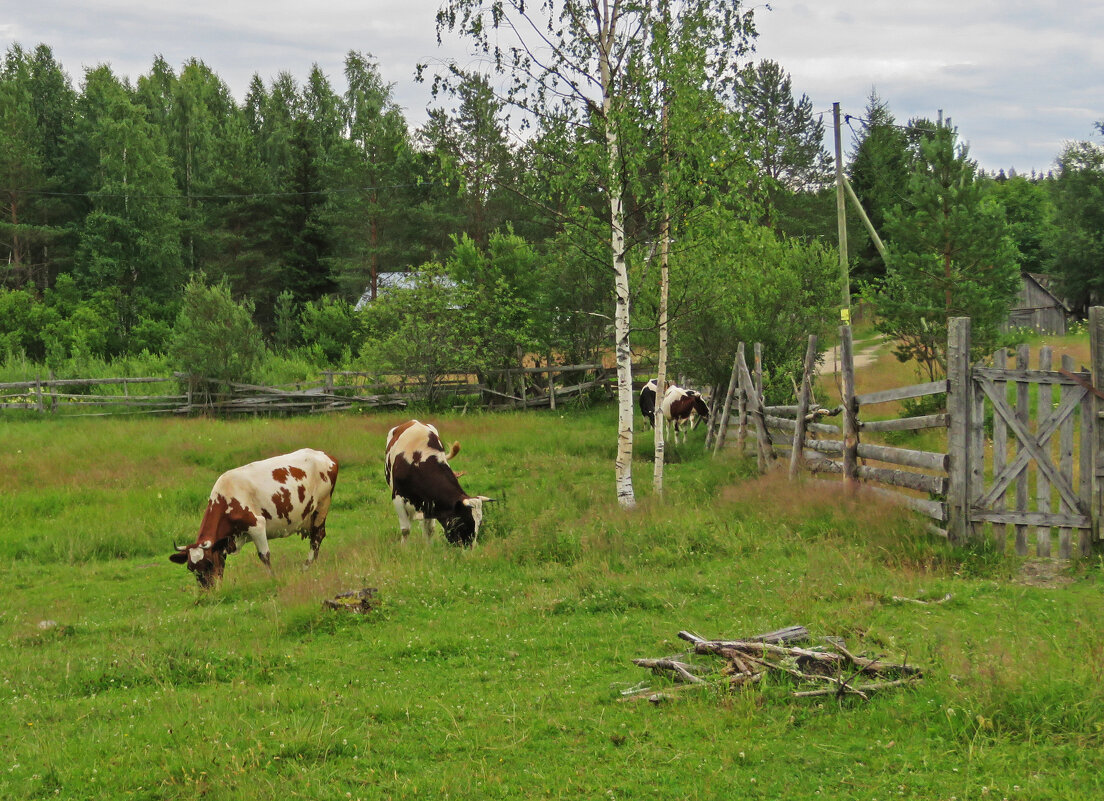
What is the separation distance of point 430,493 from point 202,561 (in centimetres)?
299

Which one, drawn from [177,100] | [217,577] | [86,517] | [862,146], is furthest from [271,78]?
[217,577]

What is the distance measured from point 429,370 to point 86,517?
1451cm

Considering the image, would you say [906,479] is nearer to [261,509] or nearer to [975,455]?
[975,455]

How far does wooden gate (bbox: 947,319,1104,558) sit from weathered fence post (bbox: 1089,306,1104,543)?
0.01 meters

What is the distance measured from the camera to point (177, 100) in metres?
58.8

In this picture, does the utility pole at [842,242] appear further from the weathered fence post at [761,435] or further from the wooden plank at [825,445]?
the wooden plank at [825,445]

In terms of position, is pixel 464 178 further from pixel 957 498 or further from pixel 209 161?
pixel 209 161

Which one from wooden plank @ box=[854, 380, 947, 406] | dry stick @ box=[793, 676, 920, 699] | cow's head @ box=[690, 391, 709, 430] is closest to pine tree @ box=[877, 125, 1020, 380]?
cow's head @ box=[690, 391, 709, 430]

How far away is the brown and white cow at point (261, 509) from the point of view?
34.5 ft

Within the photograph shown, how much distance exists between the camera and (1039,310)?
50188 mm

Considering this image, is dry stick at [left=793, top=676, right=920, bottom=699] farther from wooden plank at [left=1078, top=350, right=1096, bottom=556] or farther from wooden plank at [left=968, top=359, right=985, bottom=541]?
wooden plank at [left=1078, top=350, right=1096, bottom=556]

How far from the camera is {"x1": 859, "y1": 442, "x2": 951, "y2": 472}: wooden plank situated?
30.1 ft

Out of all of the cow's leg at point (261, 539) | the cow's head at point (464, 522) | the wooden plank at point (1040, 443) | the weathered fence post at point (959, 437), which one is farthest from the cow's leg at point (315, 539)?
the wooden plank at point (1040, 443)

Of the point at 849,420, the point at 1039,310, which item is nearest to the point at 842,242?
the point at 849,420
